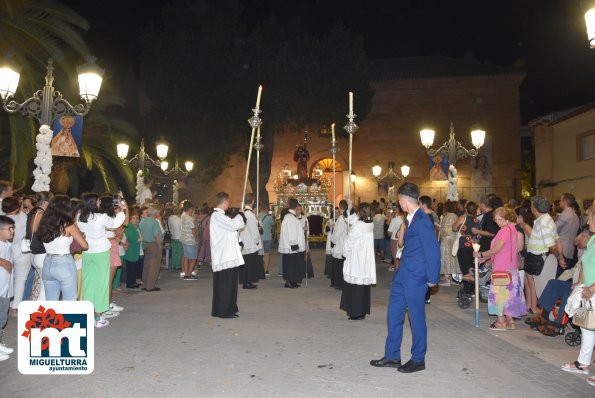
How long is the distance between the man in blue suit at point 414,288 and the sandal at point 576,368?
5.06ft

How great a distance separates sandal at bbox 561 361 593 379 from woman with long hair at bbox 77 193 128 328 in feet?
19.7

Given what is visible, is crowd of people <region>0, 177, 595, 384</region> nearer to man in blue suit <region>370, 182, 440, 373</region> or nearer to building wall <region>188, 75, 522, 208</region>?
man in blue suit <region>370, 182, 440, 373</region>

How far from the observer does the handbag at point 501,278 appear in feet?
25.2

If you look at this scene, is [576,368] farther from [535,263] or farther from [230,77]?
[230,77]

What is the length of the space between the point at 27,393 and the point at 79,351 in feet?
2.02

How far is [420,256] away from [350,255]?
2926 mm

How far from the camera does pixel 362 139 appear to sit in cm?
3519

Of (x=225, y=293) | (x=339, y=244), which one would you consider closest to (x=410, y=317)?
(x=225, y=293)

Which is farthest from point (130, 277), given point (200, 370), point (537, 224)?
point (537, 224)

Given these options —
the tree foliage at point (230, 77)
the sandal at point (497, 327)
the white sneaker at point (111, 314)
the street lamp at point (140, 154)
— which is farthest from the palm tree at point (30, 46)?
the tree foliage at point (230, 77)

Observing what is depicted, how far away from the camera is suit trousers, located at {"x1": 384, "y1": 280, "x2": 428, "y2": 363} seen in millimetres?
5617

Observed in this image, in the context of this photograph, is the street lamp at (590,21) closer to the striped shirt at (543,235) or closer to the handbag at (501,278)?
the striped shirt at (543,235)

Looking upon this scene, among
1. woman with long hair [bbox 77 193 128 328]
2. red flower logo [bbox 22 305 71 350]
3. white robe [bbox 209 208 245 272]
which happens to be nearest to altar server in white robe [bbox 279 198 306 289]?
white robe [bbox 209 208 245 272]

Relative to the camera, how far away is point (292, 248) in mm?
12094
